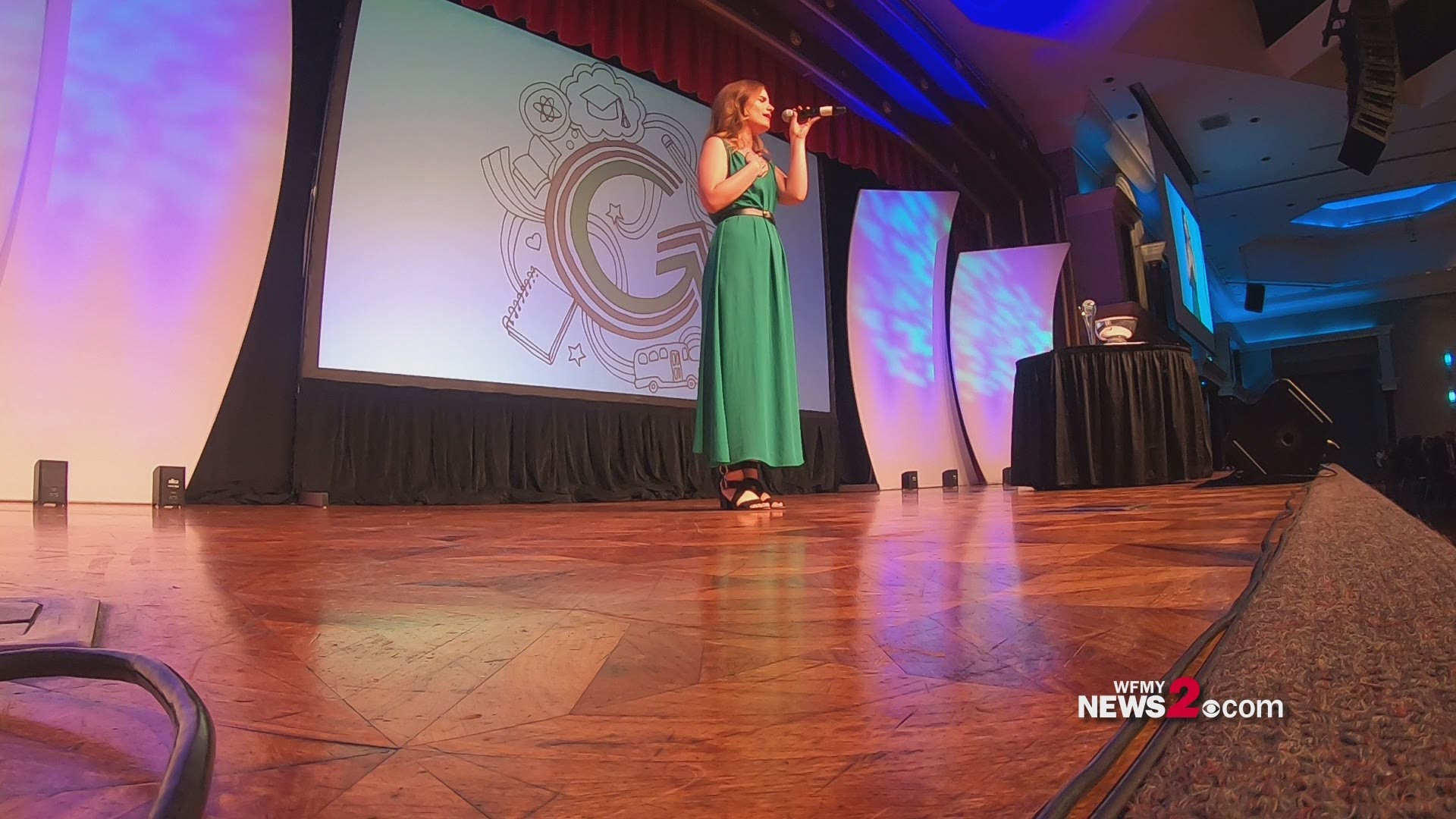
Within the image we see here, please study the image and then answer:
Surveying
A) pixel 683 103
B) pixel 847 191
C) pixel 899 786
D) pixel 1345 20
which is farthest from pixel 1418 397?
pixel 899 786

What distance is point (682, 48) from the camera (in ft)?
12.2

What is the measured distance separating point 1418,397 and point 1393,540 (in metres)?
16.0

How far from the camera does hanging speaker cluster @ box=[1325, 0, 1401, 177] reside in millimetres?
4332

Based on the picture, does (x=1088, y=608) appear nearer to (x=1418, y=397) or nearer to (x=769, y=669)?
(x=769, y=669)

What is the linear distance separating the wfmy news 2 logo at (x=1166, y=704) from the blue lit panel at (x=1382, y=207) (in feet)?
39.4

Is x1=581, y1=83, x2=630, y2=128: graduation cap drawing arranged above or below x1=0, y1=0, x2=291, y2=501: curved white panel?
above

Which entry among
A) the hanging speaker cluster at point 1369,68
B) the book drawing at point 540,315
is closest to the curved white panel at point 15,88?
the book drawing at point 540,315

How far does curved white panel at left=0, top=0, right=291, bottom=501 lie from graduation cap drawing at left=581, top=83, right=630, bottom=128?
1.26 metres

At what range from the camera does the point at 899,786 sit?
0.24m

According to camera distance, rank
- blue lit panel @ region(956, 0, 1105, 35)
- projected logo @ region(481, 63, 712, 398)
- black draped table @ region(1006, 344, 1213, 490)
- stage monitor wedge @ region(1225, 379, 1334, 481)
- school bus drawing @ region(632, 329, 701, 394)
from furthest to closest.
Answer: blue lit panel @ region(956, 0, 1105, 35)
school bus drawing @ region(632, 329, 701, 394)
projected logo @ region(481, 63, 712, 398)
black draped table @ region(1006, 344, 1213, 490)
stage monitor wedge @ region(1225, 379, 1334, 481)

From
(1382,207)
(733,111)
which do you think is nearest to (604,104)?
(733,111)

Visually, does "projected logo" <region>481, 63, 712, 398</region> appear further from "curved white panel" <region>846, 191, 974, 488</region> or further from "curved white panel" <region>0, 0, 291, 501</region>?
"curved white panel" <region>846, 191, 974, 488</region>

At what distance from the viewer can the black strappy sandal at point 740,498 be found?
1970 millimetres

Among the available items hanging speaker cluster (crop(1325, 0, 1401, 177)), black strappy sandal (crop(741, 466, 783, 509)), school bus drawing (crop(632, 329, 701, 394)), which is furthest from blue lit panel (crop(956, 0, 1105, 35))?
black strappy sandal (crop(741, 466, 783, 509))
